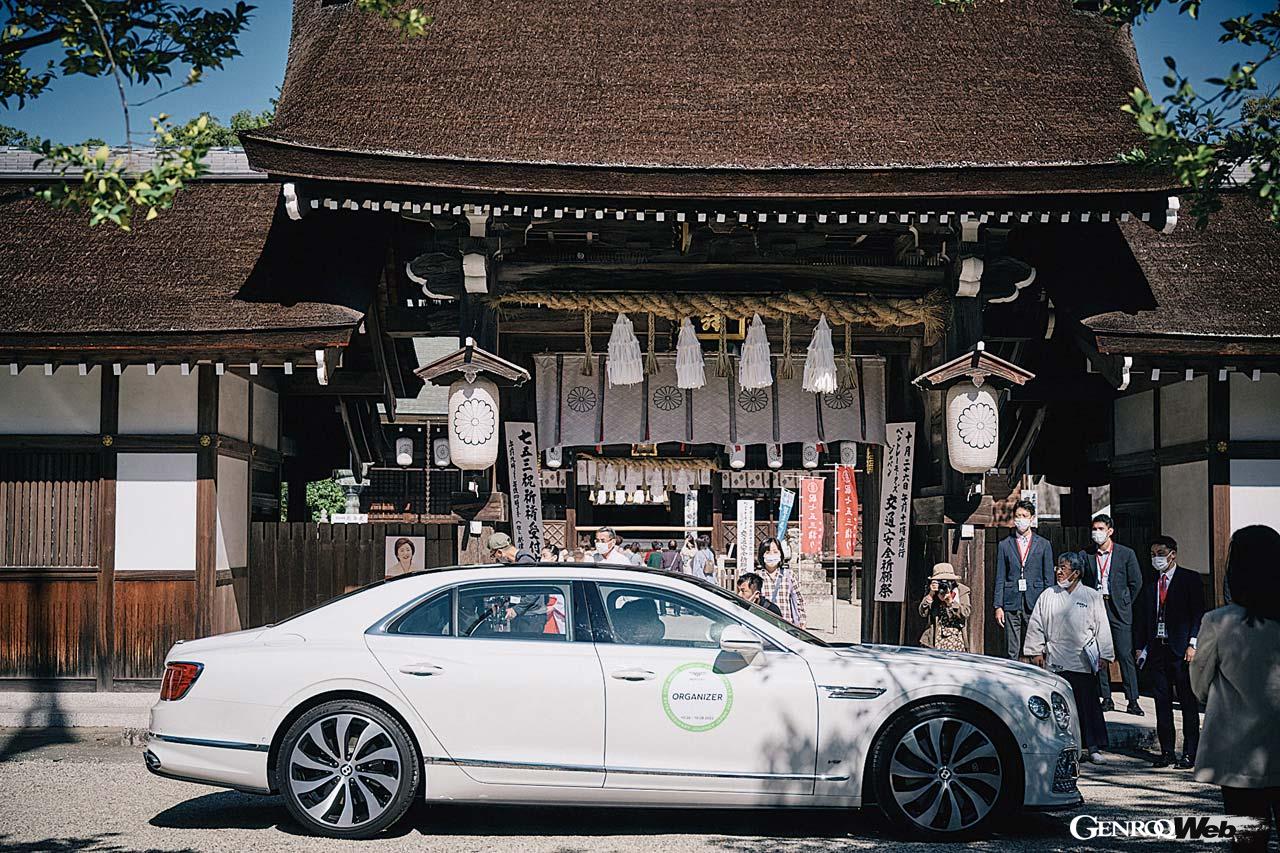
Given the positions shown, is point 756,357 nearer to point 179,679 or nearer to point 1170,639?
point 1170,639

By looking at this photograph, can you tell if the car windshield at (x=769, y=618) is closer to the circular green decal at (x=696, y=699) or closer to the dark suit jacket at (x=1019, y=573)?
the circular green decal at (x=696, y=699)

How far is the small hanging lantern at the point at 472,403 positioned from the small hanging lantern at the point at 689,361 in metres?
2.03

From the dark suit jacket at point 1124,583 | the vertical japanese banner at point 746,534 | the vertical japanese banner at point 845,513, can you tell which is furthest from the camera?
the vertical japanese banner at point 746,534

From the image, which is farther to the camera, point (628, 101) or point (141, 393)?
point (628, 101)

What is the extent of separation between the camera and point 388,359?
14.4 metres

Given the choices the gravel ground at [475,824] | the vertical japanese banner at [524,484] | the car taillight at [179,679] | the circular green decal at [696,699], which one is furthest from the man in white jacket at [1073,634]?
the car taillight at [179,679]

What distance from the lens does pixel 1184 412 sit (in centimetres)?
1288

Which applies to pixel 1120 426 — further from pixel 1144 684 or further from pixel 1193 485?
pixel 1144 684

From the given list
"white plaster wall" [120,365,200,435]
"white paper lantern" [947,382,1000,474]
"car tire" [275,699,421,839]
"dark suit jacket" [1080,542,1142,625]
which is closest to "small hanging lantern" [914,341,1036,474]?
"white paper lantern" [947,382,1000,474]

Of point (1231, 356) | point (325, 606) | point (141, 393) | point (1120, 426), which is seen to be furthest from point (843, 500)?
point (325, 606)

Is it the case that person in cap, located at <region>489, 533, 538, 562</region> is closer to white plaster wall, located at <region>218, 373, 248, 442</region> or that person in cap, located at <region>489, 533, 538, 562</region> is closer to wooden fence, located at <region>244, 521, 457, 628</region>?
wooden fence, located at <region>244, 521, 457, 628</region>

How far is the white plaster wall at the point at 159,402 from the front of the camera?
12.3 meters

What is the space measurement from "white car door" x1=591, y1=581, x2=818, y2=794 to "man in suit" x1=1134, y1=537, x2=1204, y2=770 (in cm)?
394

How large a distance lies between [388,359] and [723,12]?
594 cm
